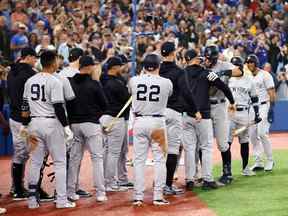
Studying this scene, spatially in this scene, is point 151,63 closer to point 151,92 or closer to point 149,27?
point 151,92

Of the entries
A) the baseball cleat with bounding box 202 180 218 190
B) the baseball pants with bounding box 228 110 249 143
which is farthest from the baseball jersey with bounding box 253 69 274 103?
the baseball cleat with bounding box 202 180 218 190

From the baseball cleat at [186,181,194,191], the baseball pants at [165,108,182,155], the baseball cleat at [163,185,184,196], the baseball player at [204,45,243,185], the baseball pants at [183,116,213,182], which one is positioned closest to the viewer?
the baseball pants at [165,108,182,155]

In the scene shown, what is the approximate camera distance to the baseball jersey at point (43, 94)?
905 centimetres

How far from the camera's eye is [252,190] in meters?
10.4

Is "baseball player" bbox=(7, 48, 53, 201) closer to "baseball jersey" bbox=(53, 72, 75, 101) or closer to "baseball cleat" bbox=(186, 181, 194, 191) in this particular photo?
"baseball jersey" bbox=(53, 72, 75, 101)

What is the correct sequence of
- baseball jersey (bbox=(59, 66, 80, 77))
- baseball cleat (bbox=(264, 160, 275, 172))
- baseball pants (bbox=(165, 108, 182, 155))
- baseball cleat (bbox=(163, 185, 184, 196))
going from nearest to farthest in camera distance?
baseball jersey (bbox=(59, 66, 80, 77)) → baseball pants (bbox=(165, 108, 182, 155)) → baseball cleat (bbox=(163, 185, 184, 196)) → baseball cleat (bbox=(264, 160, 275, 172))

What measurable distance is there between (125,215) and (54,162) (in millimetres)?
1306

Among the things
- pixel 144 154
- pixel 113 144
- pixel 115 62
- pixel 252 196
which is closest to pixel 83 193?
pixel 113 144

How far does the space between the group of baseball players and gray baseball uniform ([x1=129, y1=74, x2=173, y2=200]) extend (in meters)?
0.01

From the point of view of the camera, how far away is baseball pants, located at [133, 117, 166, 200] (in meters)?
9.31

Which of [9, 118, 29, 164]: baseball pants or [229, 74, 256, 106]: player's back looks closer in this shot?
[9, 118, 29, 164]: baseball pants

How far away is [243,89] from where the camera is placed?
11438 mm

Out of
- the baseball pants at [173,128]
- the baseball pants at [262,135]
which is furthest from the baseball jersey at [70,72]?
the baseball pants at [262,135]

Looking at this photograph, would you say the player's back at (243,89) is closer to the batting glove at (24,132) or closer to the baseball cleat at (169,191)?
the baseball cleat at (169,191)
